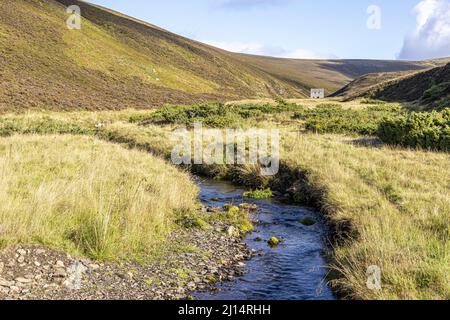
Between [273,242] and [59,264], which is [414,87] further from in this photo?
[59,264]

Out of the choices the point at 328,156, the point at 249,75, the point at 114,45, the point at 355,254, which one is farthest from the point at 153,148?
the point at 249,75

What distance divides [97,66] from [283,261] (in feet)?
221

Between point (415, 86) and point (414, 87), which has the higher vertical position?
point (415, 86)

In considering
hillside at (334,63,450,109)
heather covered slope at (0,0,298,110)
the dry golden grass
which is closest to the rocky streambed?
the dry golden grass

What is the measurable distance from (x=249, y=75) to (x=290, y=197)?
10789 centimetres

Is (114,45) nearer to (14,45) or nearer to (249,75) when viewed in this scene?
(14,45)

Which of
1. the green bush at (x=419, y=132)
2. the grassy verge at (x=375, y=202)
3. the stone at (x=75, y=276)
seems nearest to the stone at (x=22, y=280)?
the stone at (x=75, y=276)

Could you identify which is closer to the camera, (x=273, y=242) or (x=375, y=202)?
(x=273, y=242)

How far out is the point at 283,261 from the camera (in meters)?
10.2

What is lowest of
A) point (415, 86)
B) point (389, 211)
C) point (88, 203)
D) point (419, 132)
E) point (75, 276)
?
point (75, 276)

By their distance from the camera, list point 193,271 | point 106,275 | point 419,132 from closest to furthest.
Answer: point 106,275
point 193,271
point 419,132

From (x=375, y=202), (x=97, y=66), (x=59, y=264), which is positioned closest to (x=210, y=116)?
(x=375, y=202)

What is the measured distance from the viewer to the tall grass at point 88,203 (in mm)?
9016

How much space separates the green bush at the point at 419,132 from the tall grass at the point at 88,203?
39.7ft
